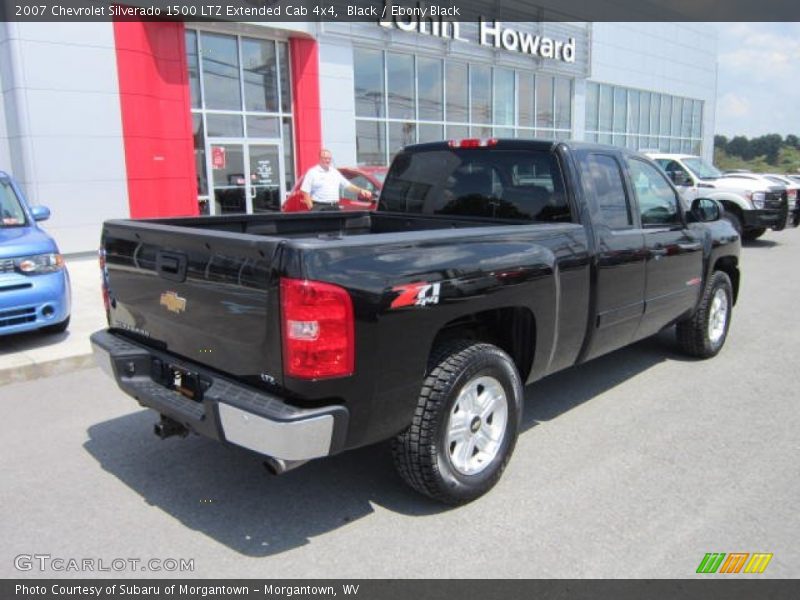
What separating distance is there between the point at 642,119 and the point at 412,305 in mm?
32776

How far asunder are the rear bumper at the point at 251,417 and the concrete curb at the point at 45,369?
9.84ft

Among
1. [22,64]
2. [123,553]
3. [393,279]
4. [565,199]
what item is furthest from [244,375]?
[22,64]

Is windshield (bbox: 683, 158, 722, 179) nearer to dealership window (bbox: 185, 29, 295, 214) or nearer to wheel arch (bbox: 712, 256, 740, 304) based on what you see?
dealership window (bbox: 185, 29, 295, 214)

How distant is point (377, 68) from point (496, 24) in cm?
539

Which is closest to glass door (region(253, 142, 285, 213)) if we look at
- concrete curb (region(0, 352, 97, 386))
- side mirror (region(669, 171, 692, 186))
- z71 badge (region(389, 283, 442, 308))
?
side mirror (region(669, 171, 692, 186))

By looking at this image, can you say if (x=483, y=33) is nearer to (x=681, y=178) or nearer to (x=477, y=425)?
(x=681, y=178)

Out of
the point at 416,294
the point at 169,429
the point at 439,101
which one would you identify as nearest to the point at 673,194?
the point at 416,294

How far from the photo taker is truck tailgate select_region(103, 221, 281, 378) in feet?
9.41

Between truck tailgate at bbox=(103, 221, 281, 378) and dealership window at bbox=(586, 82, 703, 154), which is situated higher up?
dealership window at bbox=(586, 82, 703, 154)

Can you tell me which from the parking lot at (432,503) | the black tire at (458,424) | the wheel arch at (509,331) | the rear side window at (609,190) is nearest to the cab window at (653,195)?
the rear side window at (609,190)

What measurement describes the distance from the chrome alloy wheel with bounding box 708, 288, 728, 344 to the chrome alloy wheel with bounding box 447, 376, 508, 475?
3270mm

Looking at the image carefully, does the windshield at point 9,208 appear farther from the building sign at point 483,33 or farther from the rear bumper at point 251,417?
the building sign at point 483,33

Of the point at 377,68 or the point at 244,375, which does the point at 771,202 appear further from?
the point at 244,375

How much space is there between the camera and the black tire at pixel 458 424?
3252 mm
